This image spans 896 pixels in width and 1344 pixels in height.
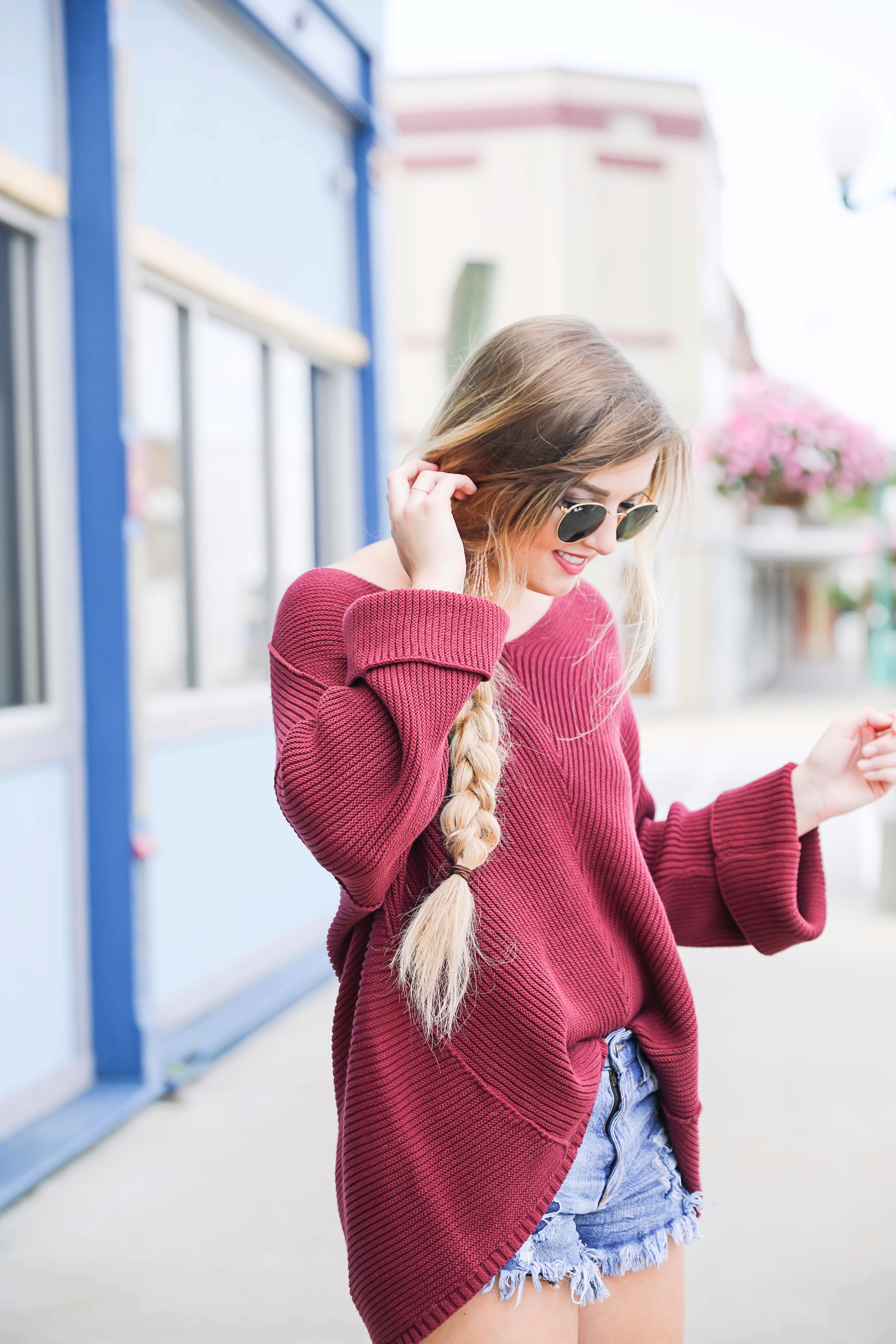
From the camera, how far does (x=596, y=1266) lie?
1.22m

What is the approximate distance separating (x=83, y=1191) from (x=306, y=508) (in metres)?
3.29

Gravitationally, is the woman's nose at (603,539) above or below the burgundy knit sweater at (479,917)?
above

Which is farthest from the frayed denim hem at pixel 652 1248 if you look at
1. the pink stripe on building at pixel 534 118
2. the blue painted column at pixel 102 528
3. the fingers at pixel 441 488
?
the pink stripe on building at pixel 534 118

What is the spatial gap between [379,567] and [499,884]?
38cm

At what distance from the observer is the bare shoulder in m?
1.30

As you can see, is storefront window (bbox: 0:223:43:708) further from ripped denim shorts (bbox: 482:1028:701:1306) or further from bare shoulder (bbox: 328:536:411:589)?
ripped denim shorts (bbox: 482:1028:701:1306)

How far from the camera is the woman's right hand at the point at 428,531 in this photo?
3.90 ft

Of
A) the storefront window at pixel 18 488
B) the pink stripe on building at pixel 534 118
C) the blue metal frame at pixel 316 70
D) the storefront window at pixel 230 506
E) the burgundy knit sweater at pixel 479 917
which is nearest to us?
the burgundy knit sweater at pixel 479 917

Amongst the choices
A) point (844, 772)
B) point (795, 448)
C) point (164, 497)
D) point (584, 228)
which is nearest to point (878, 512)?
point (584, 228)

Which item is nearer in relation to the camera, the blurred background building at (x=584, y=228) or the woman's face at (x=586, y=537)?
the woman's face at (x=586, y=537)

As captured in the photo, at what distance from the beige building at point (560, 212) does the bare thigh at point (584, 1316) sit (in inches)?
590

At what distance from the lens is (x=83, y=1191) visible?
2.96 metres

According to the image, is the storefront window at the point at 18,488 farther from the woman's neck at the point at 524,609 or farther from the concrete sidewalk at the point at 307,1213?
the woman's neck at the point at 524,609

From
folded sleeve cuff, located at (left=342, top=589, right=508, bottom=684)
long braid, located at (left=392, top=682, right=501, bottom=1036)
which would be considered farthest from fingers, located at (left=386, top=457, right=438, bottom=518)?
long braid, located at (left=392, top=682, right=501, bottom=1036)
